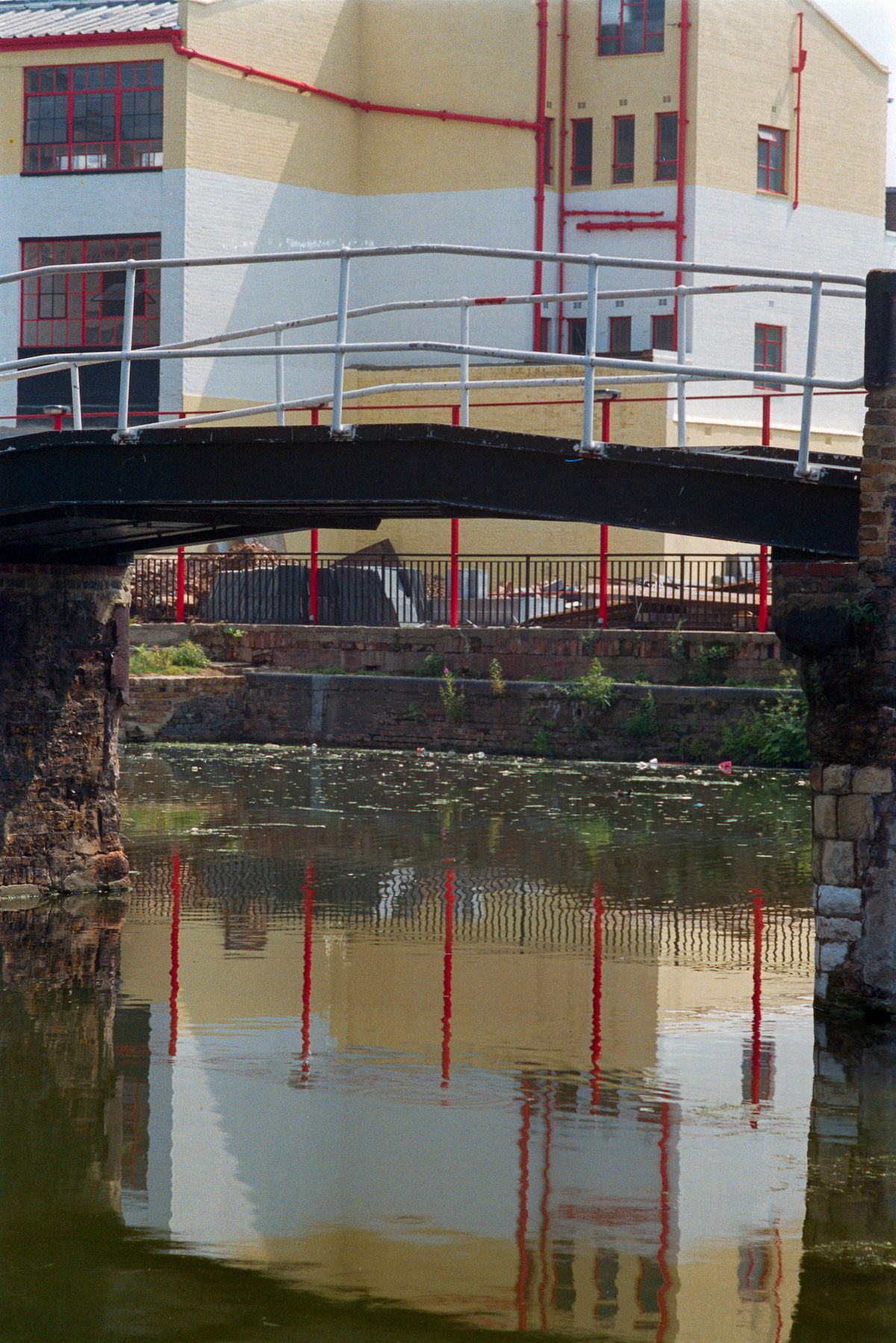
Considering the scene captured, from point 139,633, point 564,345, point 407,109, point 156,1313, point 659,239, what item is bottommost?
point 156,1313

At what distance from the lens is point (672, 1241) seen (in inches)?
228

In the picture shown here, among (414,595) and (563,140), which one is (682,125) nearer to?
(563,140)

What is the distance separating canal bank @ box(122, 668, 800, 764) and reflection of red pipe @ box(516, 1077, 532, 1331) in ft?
42.1

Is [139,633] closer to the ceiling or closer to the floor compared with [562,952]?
closer to the ceiling

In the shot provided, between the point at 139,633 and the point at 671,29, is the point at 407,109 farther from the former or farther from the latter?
the point at 139,633

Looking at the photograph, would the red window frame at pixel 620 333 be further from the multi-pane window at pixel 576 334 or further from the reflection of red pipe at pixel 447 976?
the reflection of red pipe at pixel 447 976

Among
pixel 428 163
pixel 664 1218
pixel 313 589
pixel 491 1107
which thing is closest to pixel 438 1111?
pixel 491 1107

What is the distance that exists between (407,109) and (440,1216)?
2954 centimetres

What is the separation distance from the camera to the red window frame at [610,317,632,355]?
1255 inches

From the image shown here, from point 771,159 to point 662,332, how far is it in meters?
4.57

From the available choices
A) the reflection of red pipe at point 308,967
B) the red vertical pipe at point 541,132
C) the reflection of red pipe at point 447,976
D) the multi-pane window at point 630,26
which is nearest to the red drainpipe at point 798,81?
the multi-pane window at point 630,26

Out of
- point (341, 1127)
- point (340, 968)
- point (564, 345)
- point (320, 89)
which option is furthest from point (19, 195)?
point (341, 1127)

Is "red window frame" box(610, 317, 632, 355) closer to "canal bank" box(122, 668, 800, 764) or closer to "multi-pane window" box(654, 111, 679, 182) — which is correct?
"multi-pane window" box(654, 111, 679, 182)

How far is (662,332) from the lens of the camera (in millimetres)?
31562
